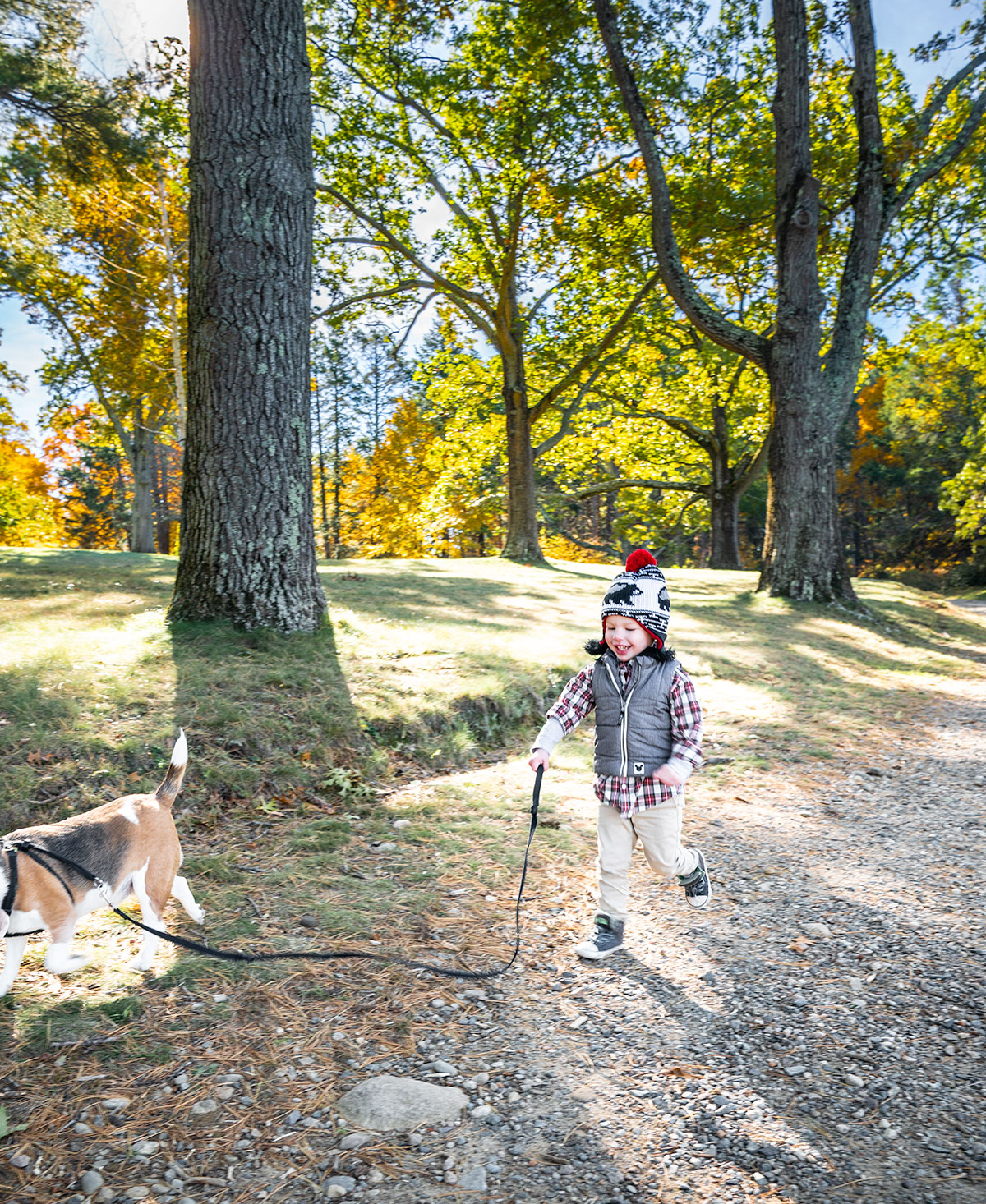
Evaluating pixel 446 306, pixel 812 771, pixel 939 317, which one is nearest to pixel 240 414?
pixel 812 771

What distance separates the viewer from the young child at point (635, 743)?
130 inches

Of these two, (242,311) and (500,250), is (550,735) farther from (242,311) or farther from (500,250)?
(500,250)

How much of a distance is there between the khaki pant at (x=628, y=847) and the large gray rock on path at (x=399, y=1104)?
1.17 meters

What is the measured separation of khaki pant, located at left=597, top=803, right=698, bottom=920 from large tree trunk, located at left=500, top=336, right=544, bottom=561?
14664mm

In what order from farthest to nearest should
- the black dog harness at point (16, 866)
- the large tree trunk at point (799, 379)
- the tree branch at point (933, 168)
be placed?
the tree branch at point (933, 168), the large tree trunk at point (799, 379), the black dog harness at point (16, 866)

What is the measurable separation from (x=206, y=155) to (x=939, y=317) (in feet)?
61.8

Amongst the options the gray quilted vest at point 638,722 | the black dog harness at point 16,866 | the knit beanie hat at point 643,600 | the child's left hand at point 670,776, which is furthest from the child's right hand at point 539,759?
the black dog harness at point 16,866

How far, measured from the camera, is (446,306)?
19344 millimetres

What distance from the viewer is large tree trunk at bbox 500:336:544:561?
18.0m

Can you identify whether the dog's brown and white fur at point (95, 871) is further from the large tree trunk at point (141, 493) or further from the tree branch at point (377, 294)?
the large tree trunk at point (141, 493)

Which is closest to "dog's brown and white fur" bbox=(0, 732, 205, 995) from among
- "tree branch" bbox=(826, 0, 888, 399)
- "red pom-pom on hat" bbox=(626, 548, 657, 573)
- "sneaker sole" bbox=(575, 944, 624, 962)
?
"sneaker sole" bbox=(575, 944, 624, 962)

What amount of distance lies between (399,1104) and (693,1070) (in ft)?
3.28

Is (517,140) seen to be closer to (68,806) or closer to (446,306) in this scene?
(446,306)

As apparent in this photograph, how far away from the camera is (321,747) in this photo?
5176 millimetres
